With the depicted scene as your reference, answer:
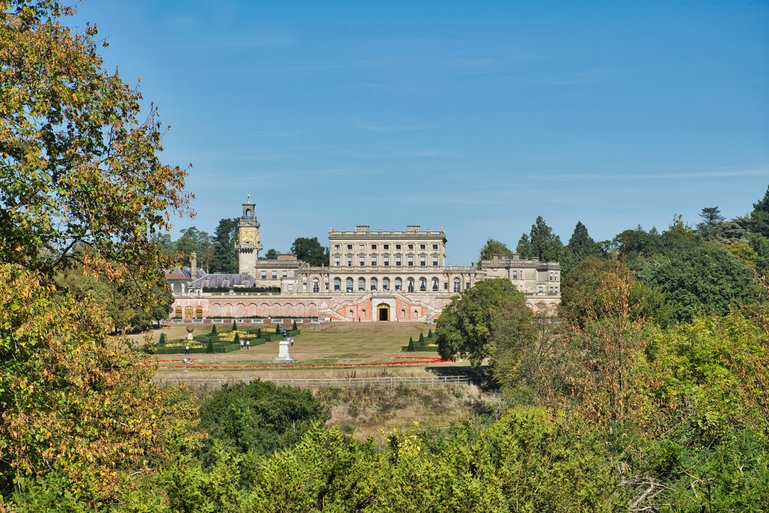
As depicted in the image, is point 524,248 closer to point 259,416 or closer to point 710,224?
point 710,224

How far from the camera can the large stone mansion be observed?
93.6 m

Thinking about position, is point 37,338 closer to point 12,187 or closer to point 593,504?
point 12,187

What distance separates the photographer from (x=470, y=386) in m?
43.2

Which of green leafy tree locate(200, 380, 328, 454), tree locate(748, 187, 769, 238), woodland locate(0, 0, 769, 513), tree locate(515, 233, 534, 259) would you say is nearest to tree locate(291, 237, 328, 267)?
tree locate(515, 233, 534, 259)

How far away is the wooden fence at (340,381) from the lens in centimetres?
3994

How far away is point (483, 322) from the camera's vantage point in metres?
44.7

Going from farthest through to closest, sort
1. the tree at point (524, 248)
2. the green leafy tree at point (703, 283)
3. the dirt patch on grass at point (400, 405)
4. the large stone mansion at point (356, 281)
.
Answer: the tree at point (524, 248)
the large stone mansion at point (356, 281)
the green leafy tree at point (703, 283)
the dirt patch on grass at point (400, 405)

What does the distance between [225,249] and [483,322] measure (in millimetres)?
96659

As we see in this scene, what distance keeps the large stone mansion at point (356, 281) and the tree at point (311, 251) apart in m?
20.1

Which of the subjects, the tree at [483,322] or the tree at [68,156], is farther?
the tree at [483,322]

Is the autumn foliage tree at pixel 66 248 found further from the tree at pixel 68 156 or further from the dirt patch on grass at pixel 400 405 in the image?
the dirt patch on grass at pixel 400 405

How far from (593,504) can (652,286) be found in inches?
1997

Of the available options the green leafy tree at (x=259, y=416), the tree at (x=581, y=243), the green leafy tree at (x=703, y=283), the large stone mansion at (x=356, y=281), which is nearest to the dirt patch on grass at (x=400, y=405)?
the green leafy tree at (x=259, y=416)

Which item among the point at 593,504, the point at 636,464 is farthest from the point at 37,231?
the point at 636,464
